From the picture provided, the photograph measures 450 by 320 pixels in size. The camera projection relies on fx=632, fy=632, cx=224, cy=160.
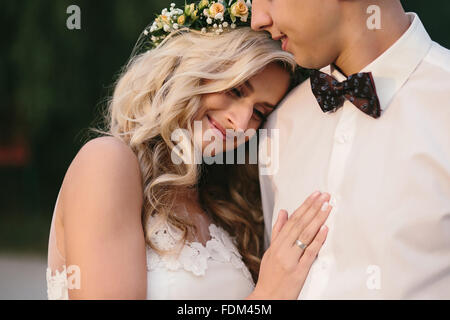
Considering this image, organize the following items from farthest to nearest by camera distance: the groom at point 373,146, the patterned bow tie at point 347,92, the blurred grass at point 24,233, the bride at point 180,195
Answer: the blurred grass at point 24,233
the bride at point 180,195
the patterned bow tie at point 347,92
the groom at point 373,146

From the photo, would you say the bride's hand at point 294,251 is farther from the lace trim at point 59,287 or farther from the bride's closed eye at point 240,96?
the lace trim at point 59,287

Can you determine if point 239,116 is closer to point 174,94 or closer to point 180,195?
point 174,94

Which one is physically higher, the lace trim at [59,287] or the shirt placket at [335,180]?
the shirt placket at [335,180]

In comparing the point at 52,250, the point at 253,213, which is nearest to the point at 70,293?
the point at 52,250

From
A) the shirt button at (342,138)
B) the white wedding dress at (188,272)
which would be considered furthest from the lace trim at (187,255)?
the shirt button at (342,138)

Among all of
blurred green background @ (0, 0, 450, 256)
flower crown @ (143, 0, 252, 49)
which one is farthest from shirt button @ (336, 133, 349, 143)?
blurred green background @ (0, 0, 450, 256)

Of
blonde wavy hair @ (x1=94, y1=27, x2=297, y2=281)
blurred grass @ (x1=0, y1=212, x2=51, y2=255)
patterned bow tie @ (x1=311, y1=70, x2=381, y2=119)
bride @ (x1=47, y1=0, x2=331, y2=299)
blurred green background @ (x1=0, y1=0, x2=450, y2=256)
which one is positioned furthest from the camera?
Result: blurred grass @ (x1=0, y1=212, x2=51, y2=255)

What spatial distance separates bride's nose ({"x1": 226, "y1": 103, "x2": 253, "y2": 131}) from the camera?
2219mm

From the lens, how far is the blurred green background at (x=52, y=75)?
529 centimetres

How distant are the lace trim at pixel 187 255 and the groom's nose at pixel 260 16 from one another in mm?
742

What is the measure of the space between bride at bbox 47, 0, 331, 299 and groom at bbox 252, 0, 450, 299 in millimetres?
105

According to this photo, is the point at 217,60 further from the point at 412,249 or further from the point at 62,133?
the point at 62,133

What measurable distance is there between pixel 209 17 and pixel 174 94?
0.31 meters

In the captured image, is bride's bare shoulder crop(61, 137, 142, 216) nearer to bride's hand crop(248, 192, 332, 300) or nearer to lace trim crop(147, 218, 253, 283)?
lace trim crop(147, 218, 253, 283)
